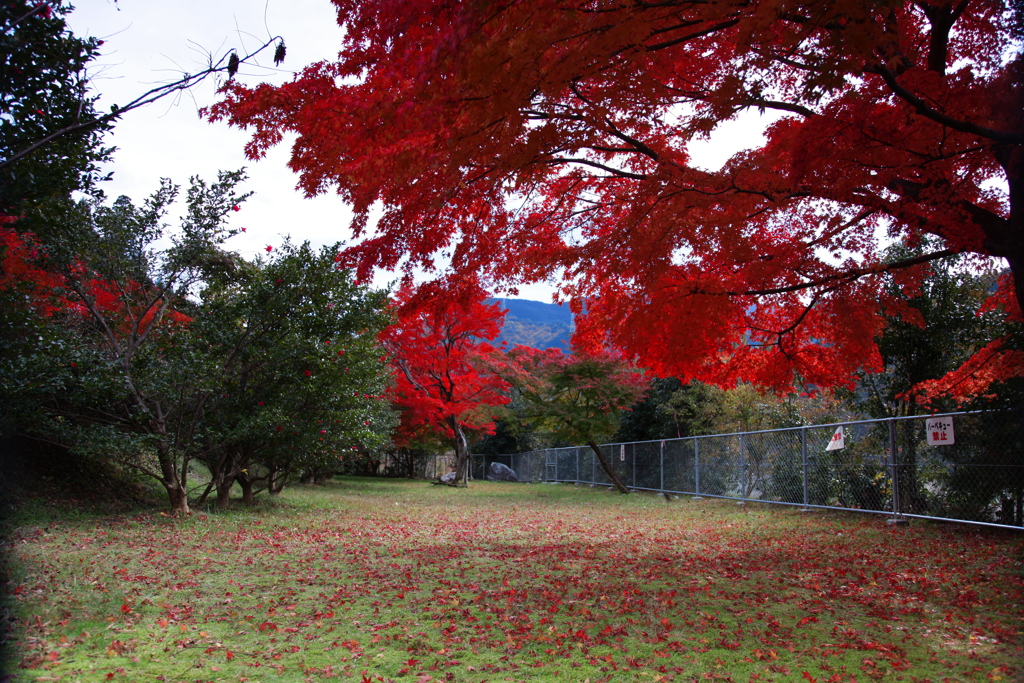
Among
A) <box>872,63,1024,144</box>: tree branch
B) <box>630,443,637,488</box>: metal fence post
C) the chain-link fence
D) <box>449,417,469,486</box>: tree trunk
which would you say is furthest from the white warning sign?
<box>449,417,469,486</box>: tree trunk

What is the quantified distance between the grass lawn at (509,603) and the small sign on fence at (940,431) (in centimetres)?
116

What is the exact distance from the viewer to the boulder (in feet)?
97.9

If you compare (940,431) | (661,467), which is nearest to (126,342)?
(940,431)

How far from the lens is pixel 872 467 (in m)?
9.42

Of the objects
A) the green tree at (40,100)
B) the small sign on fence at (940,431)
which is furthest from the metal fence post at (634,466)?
the green tree at (40,100)

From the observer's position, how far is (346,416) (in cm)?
1039

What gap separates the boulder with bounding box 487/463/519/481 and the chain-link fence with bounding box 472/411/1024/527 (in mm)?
13790

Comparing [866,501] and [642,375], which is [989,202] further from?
[642,375]

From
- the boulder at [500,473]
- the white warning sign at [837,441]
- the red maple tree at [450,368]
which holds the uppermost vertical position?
the red maple tree at [450,368]

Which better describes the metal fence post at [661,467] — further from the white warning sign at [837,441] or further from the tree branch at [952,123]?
the tree branch at [952,123]

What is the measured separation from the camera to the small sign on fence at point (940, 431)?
718cm

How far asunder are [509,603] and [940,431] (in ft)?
19.3

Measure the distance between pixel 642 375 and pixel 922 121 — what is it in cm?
1253

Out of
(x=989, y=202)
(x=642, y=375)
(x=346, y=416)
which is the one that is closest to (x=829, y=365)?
(x=989, y=202)
